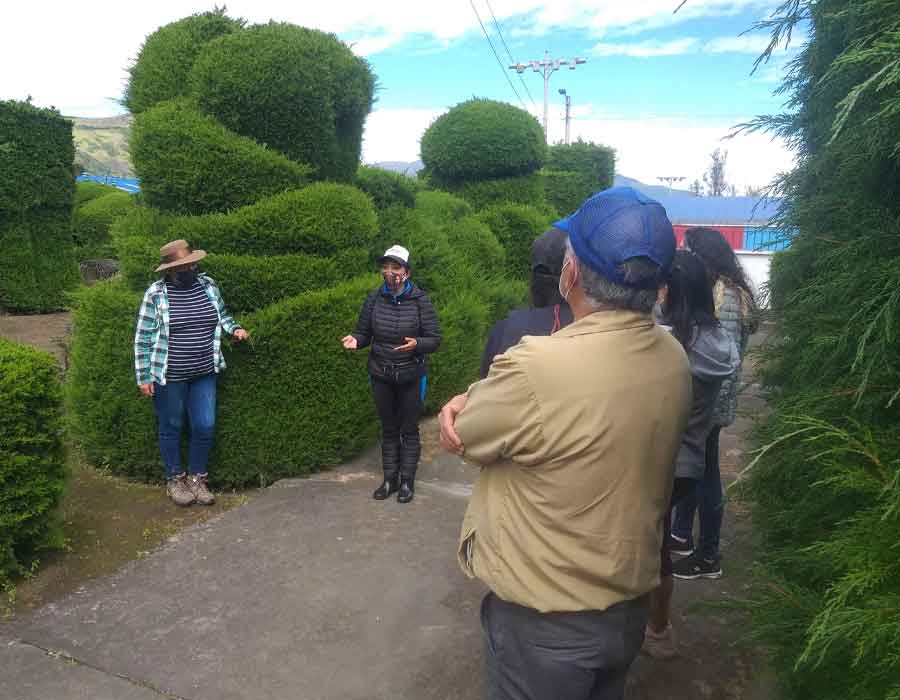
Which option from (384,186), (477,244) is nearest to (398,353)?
(384,186)

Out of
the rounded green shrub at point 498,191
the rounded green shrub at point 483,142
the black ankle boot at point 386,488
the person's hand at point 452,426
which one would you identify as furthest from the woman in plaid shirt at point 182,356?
the rounded green shrub at point 498,191

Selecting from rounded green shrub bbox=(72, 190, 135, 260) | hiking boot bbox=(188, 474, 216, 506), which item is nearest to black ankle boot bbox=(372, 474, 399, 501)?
hiking boot bbox=(188, 474, 216, 506)

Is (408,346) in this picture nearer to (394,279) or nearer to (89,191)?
(394,279)

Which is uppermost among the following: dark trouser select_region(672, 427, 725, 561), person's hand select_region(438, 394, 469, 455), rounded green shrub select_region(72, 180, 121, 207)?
rounded green shrub select_region(72, 180, 121, 207)

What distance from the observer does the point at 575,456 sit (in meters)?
1.69

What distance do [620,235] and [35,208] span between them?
14.8 m

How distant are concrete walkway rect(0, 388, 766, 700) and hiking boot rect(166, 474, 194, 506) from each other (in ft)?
1.54

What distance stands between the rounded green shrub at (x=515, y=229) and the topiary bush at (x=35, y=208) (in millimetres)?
8632

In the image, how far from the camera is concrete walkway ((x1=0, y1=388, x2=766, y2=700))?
9.82 feet

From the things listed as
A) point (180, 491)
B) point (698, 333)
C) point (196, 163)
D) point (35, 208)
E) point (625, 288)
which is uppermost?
point (196, 163)

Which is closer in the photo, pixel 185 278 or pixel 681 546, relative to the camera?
pixel 681 546

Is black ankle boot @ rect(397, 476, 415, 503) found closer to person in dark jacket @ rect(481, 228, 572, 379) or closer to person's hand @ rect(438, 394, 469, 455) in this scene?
person in dark jacket @ rect(481, 228, 572, 379)

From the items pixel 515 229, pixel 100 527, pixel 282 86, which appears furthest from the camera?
pixel 515 229

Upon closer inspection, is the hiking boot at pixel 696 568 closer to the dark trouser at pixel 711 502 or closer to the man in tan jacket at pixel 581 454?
the dark trouser at pixel 711 502
